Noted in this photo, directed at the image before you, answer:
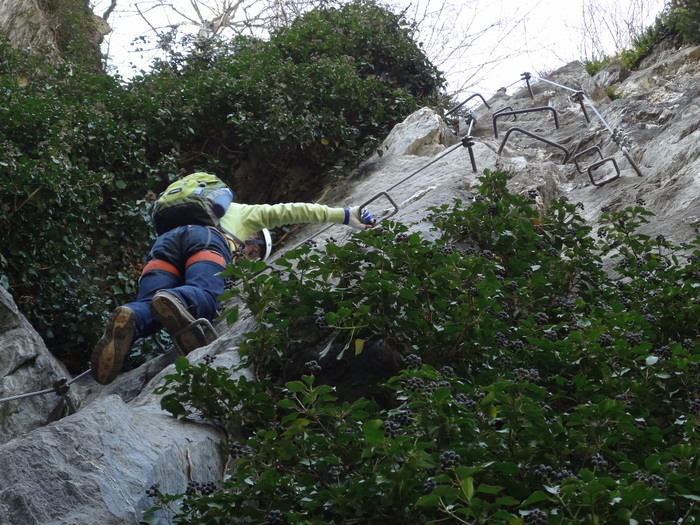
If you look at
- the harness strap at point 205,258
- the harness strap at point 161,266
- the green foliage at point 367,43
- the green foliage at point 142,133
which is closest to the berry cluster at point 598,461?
the harness strap at point 205,258

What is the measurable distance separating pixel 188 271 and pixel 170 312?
0.61 m

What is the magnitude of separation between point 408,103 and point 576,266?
203 inches

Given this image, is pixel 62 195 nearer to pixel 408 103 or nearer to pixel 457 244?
pixel 457 244

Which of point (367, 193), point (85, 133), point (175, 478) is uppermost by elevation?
point (85, 133)

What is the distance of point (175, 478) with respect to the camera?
3.63 metres

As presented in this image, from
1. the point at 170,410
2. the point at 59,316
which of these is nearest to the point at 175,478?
the point at 170,410

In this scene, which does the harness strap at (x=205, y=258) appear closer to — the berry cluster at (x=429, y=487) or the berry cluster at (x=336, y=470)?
the berry cluster at (x=336, y=470)


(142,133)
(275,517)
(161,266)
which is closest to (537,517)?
(275,517)

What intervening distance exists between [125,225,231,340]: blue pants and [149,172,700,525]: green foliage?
124 centimetres

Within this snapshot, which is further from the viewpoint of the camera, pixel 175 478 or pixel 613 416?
pixel 175 478

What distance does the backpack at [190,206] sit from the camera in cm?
614

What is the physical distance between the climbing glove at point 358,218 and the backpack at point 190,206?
3.13ft

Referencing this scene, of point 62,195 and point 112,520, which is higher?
point 62,195

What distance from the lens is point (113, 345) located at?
524 cm
